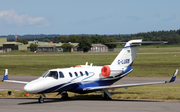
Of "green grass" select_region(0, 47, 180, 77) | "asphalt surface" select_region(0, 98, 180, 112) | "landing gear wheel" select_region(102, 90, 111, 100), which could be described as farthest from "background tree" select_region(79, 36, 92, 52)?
"asphalt surface" select_region(0, 98, 180, 112)

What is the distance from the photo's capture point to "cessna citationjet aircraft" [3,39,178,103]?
22.4m

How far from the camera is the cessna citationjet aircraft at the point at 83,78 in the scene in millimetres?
22358

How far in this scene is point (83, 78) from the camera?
Result: 24.6 m

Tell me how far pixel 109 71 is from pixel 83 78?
2684 millimetres

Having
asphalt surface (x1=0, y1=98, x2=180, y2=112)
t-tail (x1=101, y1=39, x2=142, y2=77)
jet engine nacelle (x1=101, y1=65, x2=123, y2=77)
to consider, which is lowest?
asphalt surface (x1=0, y1=98, x2=180, y2=112)

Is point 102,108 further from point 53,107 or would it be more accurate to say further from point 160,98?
point 160,98

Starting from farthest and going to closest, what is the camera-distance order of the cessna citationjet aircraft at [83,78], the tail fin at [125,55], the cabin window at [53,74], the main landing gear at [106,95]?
the tail fin at [125,55], the main landing gear at [106,95], the cabin window at [53,74], the cessna citationjet aircraft at [83,78]

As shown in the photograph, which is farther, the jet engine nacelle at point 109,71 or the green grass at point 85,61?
the green grass at point 85,61

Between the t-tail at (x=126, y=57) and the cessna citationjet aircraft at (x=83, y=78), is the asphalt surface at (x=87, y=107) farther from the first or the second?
the t-tail at (x=126, y=57)

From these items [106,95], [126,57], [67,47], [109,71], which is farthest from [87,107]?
[67,47]

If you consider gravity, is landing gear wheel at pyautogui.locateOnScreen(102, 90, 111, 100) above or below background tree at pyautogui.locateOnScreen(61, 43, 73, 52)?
below

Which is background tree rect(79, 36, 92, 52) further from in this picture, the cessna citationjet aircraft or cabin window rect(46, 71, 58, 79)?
cabin window rect(46, 71, 58, 79)

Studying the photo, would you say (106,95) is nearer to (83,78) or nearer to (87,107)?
(83,78)

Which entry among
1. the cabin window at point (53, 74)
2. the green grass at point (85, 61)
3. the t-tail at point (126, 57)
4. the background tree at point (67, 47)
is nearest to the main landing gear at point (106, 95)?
the t-tail at point (126, 57)
